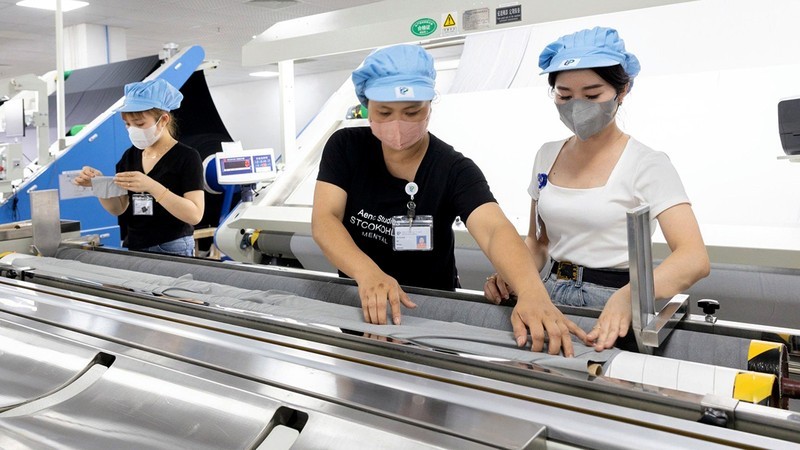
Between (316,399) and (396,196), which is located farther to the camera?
(396,196)

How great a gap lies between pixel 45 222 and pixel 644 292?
1.97 metres

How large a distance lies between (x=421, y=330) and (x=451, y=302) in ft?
0.83

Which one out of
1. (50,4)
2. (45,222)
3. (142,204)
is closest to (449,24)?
(142,204)

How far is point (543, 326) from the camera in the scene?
1157mm

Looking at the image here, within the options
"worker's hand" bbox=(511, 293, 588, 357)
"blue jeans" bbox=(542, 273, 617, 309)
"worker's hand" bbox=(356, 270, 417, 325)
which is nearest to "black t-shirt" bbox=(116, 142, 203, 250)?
"worker's hand" bbox=(356, 270, 417, 325)

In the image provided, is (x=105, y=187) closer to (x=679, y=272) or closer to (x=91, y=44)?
(x=679, y=272)

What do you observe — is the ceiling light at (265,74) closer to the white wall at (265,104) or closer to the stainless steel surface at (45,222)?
the white wall at (265,104)

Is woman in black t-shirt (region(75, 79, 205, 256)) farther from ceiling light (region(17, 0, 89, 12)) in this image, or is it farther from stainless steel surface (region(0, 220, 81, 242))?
ceiling light (region(17, 0, 89, 12))

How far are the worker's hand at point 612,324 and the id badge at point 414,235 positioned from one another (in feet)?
1.67

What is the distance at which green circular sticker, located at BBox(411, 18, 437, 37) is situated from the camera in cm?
188

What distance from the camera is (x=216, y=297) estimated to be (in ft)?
4.98

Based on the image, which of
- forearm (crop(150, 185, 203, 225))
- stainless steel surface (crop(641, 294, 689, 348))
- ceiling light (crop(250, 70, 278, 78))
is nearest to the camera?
stainless steel surface (crop(641, 294, 689, 348))

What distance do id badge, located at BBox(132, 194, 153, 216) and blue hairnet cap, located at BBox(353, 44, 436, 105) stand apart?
121 cm

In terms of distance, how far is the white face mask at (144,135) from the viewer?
2.44 meters
